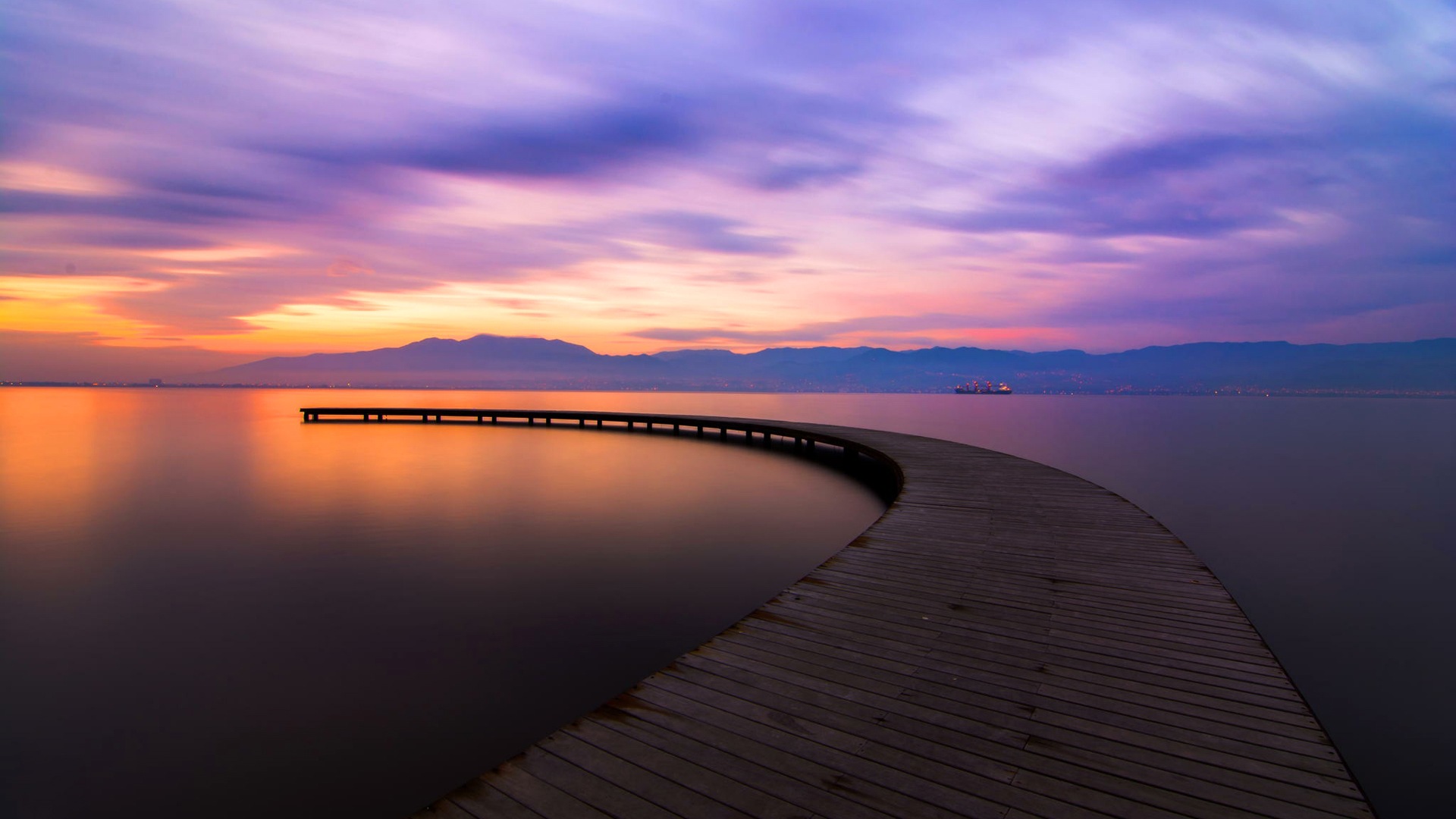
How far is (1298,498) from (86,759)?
22716 millimetres

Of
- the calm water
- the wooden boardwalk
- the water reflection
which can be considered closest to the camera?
the wooden boardwalk

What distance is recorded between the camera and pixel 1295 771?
287 centimetres

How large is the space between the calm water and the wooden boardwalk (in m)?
2.12

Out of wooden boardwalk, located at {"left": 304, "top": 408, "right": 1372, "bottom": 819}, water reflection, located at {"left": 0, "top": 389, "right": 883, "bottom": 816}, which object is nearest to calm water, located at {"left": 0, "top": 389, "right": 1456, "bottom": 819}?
water reflection, located at {"left": 0, "top": 389, "right": 883, "bottom": 816}

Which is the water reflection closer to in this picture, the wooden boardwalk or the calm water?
the calm water

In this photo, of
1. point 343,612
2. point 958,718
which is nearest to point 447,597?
point 343,612

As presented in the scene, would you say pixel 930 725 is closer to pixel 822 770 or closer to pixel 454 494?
pixel 822 770

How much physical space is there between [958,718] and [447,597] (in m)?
6.92

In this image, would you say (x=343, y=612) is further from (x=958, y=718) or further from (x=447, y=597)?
(x=958, y=718)

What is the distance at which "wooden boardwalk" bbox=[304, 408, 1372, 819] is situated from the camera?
107 inches

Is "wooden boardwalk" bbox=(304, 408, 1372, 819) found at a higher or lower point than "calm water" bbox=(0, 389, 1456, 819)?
higher

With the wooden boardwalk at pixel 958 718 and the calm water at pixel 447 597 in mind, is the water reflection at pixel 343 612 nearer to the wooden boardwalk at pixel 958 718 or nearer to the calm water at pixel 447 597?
the calm water at pixel 447 597

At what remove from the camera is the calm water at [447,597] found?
16.6 ft

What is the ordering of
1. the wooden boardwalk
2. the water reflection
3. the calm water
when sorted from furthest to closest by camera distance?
the calm water < the water reflection < the wooden boardwalk
